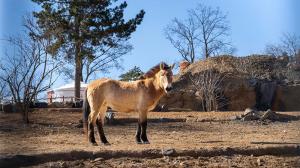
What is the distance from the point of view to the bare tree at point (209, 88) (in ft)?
84.5

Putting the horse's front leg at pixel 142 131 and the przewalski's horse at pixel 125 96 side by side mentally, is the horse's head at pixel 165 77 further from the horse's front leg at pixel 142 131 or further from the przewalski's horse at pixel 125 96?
the horse's front leg at pixel 142 131

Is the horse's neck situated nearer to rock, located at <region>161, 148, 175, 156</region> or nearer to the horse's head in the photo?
the horse's head

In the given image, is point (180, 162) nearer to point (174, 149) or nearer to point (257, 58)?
point (174, 149)

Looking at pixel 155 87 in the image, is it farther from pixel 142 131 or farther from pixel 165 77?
pixel 142 131

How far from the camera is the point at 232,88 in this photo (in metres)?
29.5

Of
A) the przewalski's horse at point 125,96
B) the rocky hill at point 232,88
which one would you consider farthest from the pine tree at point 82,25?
the przewalski's horse at point 125,96

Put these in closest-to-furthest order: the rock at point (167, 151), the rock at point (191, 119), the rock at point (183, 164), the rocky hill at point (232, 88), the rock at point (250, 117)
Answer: the rock at point (183, 164), the rock at point (167, 151), the rock at point (250, 117), the rock at point (191, 119), the rocky hill at point (232, 88)

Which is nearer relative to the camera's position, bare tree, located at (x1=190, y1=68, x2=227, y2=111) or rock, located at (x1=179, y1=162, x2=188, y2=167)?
Result: rock, located at (x1=179, y1=162, x2=188, y2=167)

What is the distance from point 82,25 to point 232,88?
386 inches

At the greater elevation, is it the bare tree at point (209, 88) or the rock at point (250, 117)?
the bare tree at point (209, 88)

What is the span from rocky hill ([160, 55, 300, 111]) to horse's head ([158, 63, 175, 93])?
14470 millimetres

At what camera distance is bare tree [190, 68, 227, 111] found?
25766 millimetres

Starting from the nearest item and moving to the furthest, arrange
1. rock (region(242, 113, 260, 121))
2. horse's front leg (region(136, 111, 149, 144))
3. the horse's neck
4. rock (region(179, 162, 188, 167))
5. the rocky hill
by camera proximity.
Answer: rock (region(179, 162, 188, 167)), horse's front leg (region(136, 111, 149, 144)), the horse's neck, rock (region(242, 113, 260, 121)), the rocky hill

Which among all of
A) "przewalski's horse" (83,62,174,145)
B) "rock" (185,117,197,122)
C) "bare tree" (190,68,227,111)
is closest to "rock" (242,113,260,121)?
"rock" (185,117,197,122)
